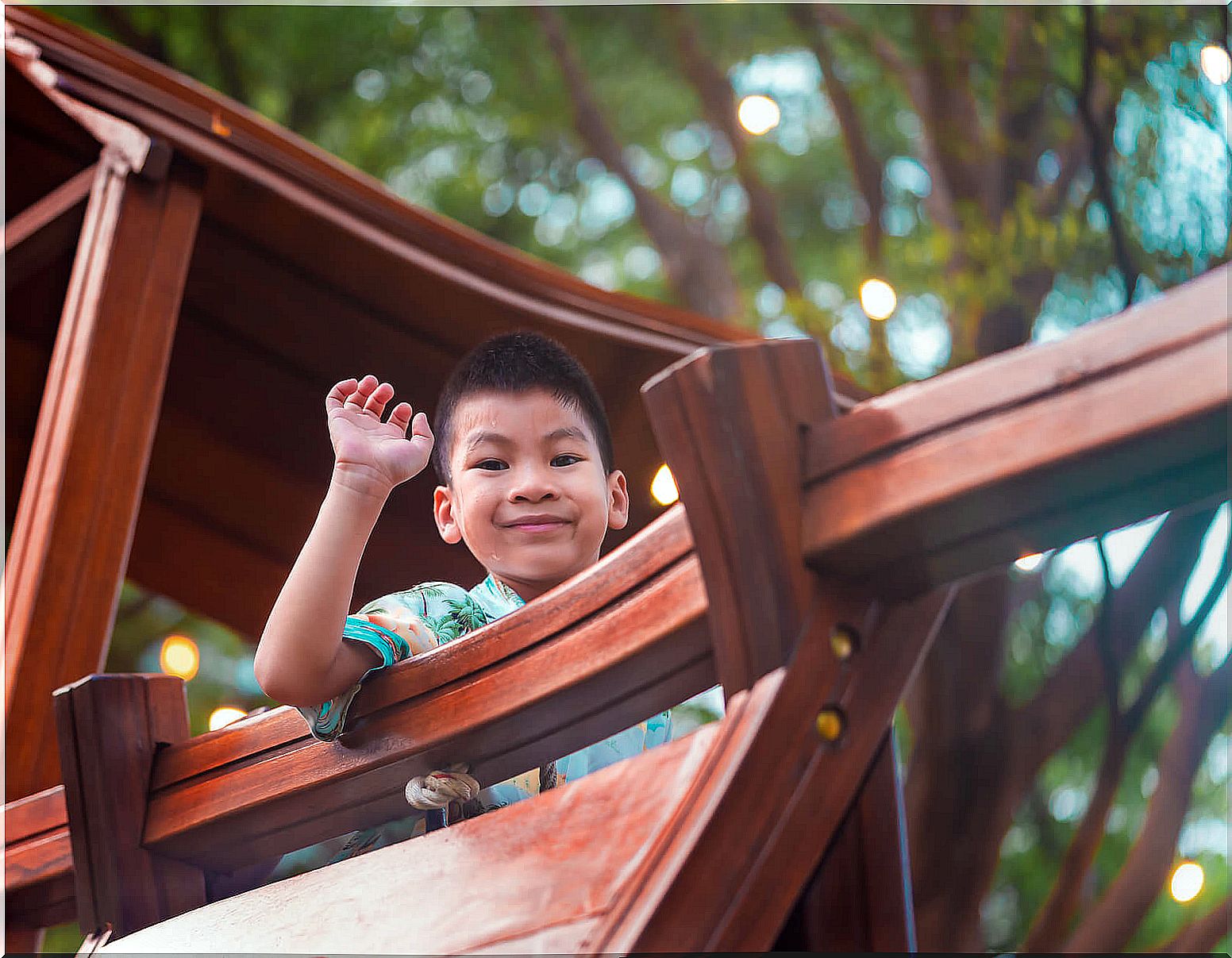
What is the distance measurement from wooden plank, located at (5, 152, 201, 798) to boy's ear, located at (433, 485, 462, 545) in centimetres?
50

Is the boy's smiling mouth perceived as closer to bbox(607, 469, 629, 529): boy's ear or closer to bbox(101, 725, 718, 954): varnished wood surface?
bbox(607, 469, 629, 529): boy's ear

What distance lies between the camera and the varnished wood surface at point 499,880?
705mm

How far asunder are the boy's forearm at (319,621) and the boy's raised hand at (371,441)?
0.03 meters

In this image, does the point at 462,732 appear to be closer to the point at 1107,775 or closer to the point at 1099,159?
the point at 1099,159

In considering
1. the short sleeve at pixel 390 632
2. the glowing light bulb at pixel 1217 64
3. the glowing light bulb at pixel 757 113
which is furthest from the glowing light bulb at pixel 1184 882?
the short sleeve at pixel 390 632

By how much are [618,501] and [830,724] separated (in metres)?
0.75

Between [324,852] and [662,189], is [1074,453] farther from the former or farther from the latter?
[662,189]

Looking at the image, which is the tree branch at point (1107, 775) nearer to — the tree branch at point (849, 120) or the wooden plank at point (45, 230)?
the tree branch at point (849, 120)

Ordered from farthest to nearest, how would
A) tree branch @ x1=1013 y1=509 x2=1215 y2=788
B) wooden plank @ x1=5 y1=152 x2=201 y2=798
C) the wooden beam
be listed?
tree branch @ x1=1013 y1=509 x2=1215 y2=788, wooden plank @ x1=5 y1=152 x2=201 y2=798, the wooden beam

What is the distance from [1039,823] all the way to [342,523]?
162 inches

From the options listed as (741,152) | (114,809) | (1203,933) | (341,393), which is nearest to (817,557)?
(341,393)

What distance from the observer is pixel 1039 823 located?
449 centimetres

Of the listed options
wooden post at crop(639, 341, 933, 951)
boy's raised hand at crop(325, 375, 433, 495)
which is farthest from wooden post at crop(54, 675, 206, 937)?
wooden post at crop(639, 341, 933, 951)

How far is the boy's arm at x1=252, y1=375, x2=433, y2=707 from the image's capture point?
0.91 m
